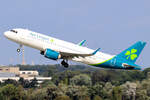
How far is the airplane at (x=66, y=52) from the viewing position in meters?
85.4

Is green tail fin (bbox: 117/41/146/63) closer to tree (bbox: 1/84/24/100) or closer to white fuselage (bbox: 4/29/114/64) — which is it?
white fuselage (bbox: 4/29/114/64)

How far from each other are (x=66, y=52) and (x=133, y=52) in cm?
1347

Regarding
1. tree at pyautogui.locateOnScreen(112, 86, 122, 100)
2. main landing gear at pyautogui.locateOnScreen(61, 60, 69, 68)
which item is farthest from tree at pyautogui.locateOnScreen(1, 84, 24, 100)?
main landing gear at pyautogui.locateOnScreen(61, 60, 69, 68)

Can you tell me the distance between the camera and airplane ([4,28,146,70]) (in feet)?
280

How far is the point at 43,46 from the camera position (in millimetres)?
85438

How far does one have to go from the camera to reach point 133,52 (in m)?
92.6

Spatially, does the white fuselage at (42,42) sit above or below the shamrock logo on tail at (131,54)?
above

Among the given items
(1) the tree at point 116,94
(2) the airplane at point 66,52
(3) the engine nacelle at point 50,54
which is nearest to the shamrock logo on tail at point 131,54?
(2) the airplane at point 66,52

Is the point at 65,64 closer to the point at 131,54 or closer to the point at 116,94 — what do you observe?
the point at 131,54

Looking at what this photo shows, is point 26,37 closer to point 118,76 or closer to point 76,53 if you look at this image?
point 76,53

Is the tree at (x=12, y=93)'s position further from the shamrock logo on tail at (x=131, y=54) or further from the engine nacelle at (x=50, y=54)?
the engine nacelle at (x=50, y=54)

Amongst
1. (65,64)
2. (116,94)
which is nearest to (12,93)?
(116,94)

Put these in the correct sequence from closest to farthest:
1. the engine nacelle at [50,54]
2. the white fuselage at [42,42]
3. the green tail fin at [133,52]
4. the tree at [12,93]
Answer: the white fuselage at [42,42], the engine nacelle at [50,54], the green tail fin at [133,52], the tree at [12,93]

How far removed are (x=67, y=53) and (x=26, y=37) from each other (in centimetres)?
722
